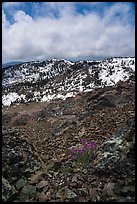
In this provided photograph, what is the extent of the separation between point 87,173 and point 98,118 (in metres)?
8.13

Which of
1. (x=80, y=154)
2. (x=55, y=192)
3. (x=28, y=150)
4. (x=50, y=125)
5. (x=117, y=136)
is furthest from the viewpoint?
(x=50, y=125)

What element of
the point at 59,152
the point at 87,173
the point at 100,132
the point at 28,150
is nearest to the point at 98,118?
the point at 100,132

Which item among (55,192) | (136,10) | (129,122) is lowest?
(55,192)

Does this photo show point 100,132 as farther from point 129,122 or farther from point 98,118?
point 129,122

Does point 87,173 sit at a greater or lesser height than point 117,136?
lesser

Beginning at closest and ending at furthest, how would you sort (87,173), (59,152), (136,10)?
1. (136,10)
2. (87,173)
3. (59,152)

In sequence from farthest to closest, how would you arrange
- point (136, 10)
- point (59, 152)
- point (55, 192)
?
point (59, 152)
point (55, 192)
point (136, 10)

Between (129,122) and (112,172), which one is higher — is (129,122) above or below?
above

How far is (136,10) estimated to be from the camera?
5.61 m

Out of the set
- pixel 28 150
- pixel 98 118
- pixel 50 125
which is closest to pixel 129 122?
pixel 28 150

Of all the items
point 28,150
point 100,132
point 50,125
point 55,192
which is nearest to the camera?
point 55,192

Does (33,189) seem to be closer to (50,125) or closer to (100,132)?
(100,132)

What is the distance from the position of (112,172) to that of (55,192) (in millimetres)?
1286

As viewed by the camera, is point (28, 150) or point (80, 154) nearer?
point (28, 150)
